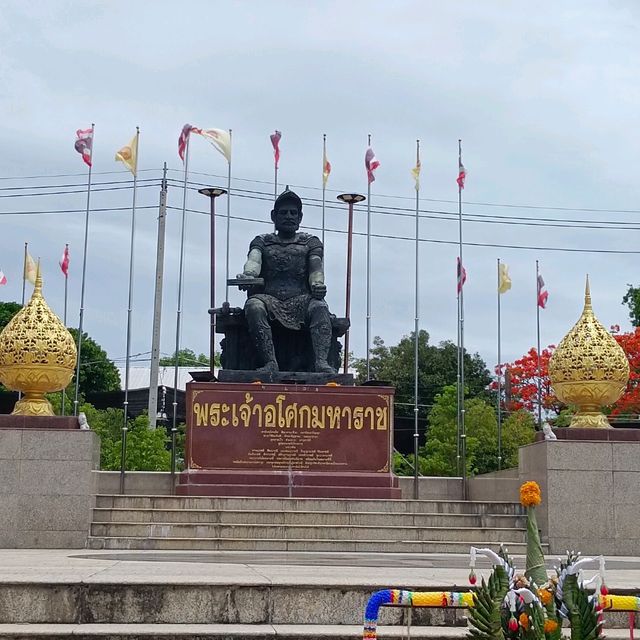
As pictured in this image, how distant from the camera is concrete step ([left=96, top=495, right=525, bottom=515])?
14266mm

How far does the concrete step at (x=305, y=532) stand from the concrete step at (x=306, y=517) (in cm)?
27

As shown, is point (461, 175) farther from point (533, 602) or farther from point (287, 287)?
point (533, 602)

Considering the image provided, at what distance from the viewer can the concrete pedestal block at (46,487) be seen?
13359 millimetres

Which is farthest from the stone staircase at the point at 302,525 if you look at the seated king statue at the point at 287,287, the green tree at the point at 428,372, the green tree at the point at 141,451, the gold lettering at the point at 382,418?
the green tree at the point at 428,372

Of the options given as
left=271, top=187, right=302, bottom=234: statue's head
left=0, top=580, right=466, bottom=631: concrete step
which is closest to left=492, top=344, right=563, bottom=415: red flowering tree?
left=271, top=187, right=302, bottom=234: statue's head

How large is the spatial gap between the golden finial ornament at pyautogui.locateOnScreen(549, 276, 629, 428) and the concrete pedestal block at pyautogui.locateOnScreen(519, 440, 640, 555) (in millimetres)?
609

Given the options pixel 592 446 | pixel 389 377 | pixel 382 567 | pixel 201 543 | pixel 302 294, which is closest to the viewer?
pixel 382 567

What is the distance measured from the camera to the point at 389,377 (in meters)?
44.3

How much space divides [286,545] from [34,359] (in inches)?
159

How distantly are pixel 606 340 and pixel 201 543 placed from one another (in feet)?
18.7

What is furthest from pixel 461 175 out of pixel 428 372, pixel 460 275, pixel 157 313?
pixel 428 372

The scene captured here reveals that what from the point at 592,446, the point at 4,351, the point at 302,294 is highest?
the point at 302,294

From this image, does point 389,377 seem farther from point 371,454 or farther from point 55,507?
point 55,507

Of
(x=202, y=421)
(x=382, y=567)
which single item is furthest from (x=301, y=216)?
(x=382, y=567)
